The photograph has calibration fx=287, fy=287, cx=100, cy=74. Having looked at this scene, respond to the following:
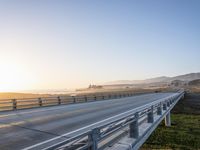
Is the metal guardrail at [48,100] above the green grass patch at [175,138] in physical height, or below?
above

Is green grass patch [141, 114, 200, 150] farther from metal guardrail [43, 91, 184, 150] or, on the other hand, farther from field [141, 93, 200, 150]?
metal guardrail [43, 91, 184, 150]

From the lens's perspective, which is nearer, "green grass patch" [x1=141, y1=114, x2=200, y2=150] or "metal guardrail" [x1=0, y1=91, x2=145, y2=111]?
"metal guardrail" [x1=0, y1=91, x2=145, y2=111]

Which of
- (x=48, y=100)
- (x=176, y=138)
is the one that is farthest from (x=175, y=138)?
(x=48, y=100)

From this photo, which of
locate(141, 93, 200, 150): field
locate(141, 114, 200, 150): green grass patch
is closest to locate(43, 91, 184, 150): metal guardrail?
locate(141, 93, 200, 150): field

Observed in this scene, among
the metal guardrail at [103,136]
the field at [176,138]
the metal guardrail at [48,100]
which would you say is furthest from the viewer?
the field at [176,138]

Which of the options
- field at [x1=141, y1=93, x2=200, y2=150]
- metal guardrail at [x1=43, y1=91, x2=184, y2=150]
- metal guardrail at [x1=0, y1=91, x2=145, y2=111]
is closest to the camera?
metal guardrail at [x1=43, y1=91, x2=184, y2=150]

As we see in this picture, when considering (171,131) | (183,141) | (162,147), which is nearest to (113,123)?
(162,147)

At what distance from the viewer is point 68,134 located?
430 inches

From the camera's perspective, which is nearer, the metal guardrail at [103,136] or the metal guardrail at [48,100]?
the metal guardrail at [103,136]

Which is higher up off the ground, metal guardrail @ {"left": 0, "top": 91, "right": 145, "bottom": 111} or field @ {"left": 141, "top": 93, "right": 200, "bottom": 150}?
metal guardrail @ {"left": 0, "top": 91, "right": 145, "bottom": 111}

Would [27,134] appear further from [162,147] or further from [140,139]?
[162,147]

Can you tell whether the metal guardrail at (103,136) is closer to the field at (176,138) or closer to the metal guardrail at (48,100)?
the metal guardrail at (48,100)

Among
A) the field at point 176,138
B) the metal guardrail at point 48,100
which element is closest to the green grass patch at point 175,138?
the field at point 176,138

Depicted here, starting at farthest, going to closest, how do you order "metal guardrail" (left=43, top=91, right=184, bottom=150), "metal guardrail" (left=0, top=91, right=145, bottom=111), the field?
the field → "metal guardrail" (left=0, top=91, right=145, bottom=111) → "metal guardrail" (left=43, top=91, right=184, bottom=150)
